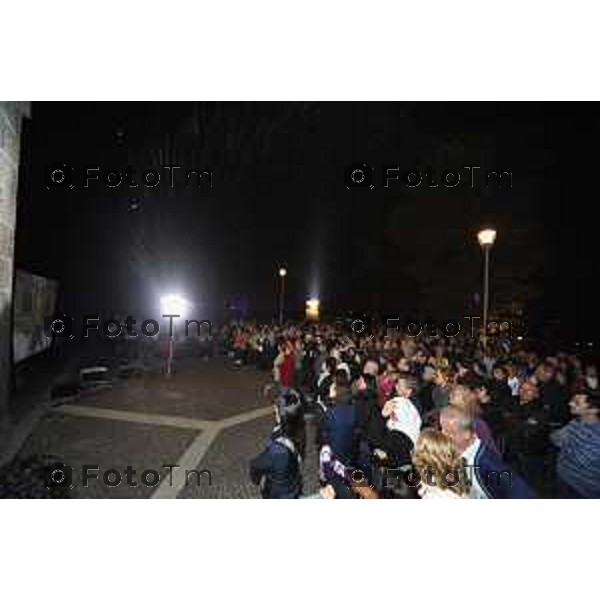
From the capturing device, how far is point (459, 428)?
4086 millimetres

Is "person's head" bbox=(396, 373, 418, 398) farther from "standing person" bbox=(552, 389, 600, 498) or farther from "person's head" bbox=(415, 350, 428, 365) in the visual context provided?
"person's head" bbox=(415, 350, 428, 365)

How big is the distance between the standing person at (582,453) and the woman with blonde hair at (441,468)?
1.92 metres

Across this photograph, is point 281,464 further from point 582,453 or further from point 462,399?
point 582,453

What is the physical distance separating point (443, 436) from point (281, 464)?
1.47 metres

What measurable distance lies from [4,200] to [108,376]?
8789 millimetres

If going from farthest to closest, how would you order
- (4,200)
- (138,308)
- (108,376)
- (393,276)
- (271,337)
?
(393,276) < (138,308) < (271,337) < (108,376) < (4,200)

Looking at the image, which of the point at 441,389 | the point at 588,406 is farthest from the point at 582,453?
the point at 441,389

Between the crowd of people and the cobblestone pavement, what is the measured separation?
60.6 inches

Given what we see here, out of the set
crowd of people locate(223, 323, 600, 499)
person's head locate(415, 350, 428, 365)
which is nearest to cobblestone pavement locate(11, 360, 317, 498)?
crowd of people locate(223, 323, 600, 499)

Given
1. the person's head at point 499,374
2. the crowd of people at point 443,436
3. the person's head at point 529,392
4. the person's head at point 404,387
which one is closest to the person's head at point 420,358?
the crowd of people at point 443,436

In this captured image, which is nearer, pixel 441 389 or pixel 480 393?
pixel 480 393

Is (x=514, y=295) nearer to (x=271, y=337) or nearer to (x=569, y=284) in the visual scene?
(x=569, y=284)
